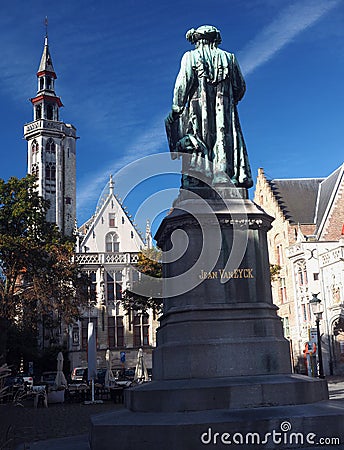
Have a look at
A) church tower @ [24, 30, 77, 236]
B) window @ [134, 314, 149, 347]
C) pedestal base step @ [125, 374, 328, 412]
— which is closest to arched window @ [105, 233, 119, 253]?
window @ [134, 314, 149, 347]

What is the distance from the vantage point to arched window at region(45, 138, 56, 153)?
267ft

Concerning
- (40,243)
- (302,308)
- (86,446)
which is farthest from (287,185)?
(86,446)

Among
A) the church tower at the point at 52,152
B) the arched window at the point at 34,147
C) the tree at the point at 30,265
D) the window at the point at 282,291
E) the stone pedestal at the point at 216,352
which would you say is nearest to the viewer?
the stone pedestal at the point at 216,352

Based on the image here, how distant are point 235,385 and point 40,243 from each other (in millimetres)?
23351

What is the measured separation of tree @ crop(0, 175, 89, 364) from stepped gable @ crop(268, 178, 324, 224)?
21.8m

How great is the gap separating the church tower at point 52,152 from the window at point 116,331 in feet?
99.5

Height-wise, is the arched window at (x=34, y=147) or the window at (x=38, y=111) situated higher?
the window at (x=38, y=111)

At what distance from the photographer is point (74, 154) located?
3327 inches

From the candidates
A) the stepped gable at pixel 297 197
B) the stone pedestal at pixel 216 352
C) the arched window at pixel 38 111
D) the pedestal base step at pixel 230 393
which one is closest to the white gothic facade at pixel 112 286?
the stepped gable at pixel 297 197

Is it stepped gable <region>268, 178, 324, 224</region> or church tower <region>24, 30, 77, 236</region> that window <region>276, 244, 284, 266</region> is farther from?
church tower <region>24, 30, 77, 236</region>

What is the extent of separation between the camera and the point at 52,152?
81500mm

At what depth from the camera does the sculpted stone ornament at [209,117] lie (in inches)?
382

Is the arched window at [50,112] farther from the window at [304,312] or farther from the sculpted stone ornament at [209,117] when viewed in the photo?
the sculpted stone ornament at [209,117]

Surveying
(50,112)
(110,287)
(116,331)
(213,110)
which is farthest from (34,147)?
(213,110)
